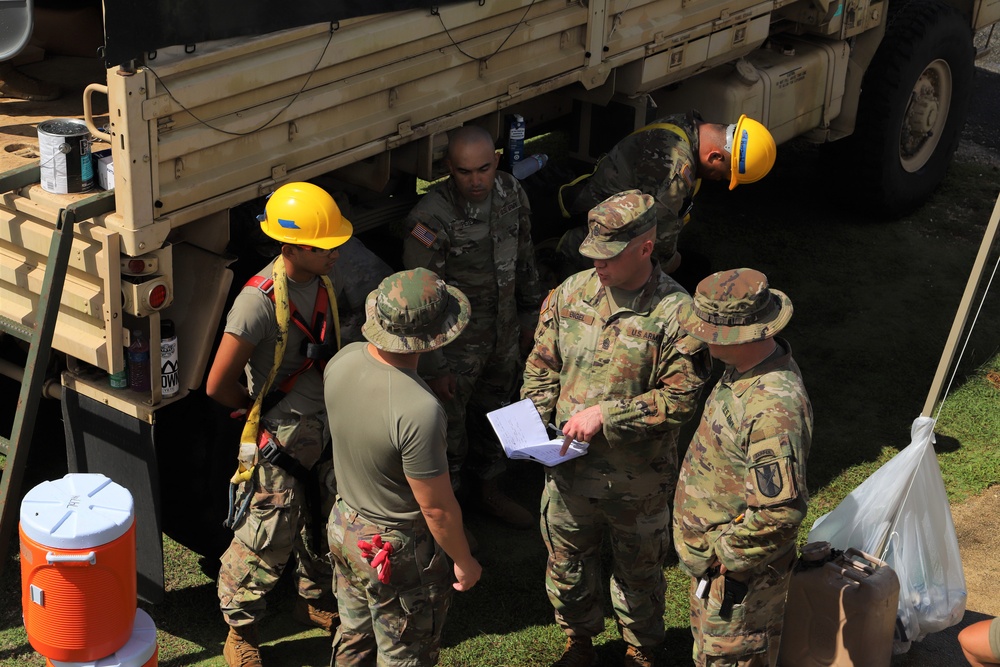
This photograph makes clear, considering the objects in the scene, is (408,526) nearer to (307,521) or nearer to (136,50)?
(307,521)

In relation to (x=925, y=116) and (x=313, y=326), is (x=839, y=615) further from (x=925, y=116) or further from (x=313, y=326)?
(x=925, y=116)

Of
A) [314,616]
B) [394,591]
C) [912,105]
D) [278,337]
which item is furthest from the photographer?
[912,105]

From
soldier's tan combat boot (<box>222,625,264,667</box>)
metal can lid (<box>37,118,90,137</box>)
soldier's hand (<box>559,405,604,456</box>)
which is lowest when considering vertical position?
soldier's tan combat boot (<box>222,625,264,667</box>)

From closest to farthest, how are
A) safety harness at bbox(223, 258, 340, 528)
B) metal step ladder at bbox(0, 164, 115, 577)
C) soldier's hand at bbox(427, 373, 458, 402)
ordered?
1. metal step ladder at bbox(0, 164, 115, 577)
2. safety harness at bbox(223, 258, 340, 528)
3. soldier's hand at bbox(427, 373, 458, 402)

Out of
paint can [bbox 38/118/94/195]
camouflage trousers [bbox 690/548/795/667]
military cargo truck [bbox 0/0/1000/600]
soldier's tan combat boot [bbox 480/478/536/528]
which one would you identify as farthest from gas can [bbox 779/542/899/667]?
paint can [bbox 38/118/94/195]

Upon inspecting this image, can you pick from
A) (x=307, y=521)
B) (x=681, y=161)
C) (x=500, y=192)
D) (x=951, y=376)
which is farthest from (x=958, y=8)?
(x=307, y=521)

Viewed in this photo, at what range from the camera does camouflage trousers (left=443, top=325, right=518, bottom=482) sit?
548 cm

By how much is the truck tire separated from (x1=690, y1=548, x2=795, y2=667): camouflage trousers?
484cm

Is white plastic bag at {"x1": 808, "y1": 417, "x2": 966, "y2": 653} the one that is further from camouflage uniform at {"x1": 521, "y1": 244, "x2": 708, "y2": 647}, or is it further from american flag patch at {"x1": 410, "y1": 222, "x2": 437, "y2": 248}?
american flag patch at {"x1": 410, "y1": 222, "x2": 437, "y2": 248}

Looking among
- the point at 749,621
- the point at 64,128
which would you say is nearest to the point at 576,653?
the point at 749,621

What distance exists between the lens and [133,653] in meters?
3.89

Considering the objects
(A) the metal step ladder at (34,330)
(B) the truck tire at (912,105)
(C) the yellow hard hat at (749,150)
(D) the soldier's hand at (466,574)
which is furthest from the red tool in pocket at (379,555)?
(B) the truck tire at (912,105)

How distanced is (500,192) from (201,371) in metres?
1.53

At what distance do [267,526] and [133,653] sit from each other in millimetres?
807
